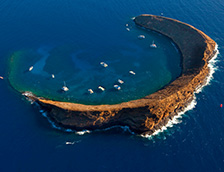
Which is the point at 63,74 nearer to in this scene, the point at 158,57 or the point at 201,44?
the point at 158,57

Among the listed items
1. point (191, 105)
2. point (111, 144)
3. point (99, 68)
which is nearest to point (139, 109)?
point (111, 144)

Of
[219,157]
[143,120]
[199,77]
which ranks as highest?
[199,77]

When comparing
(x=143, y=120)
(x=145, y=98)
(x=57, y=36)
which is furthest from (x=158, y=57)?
(x=57, y=36)

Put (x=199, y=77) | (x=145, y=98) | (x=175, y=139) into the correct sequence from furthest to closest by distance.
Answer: (x=199, y=77)
(x=145, y=98)
(x=175, y=139)

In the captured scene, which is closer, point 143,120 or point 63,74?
point 143,120

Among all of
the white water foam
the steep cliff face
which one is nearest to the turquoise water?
the steep cliff face

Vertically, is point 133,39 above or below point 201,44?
below

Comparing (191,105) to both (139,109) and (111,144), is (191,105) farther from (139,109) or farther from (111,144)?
(111,144)

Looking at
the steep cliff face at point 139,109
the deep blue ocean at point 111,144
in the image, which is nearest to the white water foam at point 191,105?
the deep blue ocean at point 111,144
